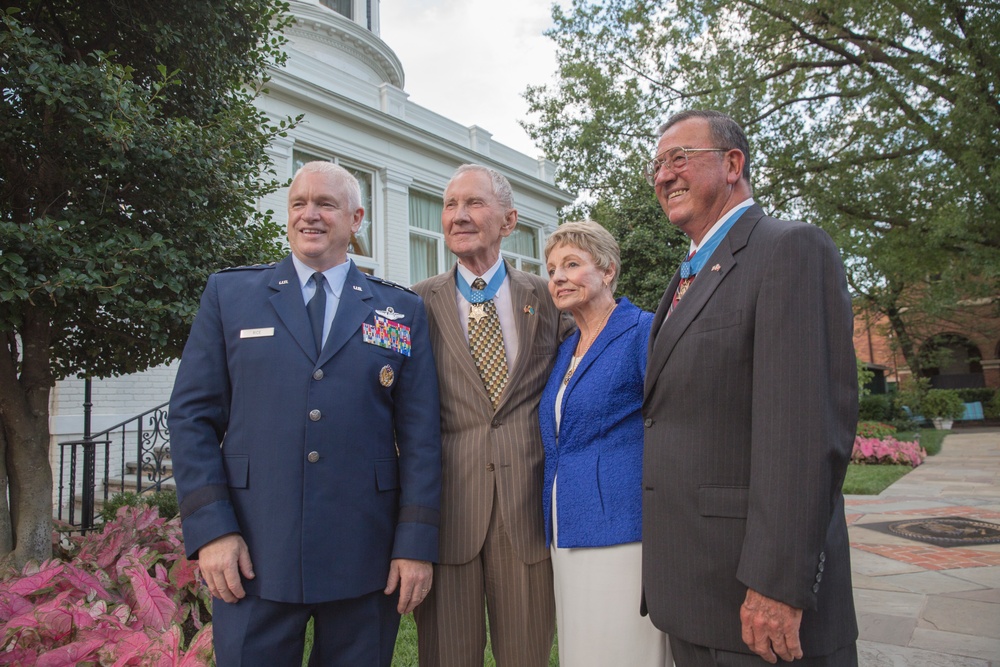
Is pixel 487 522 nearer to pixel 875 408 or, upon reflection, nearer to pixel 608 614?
pixel 608 614

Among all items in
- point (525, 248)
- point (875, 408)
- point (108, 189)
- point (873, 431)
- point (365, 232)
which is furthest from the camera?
point (875, 408)

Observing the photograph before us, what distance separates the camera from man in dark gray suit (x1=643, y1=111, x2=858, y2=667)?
4.86 feet

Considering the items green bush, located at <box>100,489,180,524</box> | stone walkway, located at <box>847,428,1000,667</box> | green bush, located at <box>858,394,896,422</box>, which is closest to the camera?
stone walkway, located at <box>847,428,1000,667</box>

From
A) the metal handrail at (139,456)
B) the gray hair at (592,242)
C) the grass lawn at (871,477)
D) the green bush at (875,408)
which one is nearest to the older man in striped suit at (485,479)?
the gray hair at (592,242)

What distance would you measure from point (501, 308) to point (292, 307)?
84 centimetres

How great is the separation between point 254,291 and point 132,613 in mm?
1911

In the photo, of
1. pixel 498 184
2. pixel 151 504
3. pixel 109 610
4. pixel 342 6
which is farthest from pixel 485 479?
pixel 342 6

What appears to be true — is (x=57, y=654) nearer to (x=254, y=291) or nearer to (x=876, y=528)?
(x=254, y=291)

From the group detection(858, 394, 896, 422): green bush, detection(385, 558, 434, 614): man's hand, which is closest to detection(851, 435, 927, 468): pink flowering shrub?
detection(858, 394, 896, 422): green bush

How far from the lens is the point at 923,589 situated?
458 centimetres

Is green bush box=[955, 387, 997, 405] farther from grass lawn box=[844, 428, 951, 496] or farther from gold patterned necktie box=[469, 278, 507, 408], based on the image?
gold patterned necktie box=[469, 278, 507, 408]

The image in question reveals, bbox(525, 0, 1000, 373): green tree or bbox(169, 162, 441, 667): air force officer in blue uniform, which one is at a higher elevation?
bbox(525, 0, 1000, 373): green tree

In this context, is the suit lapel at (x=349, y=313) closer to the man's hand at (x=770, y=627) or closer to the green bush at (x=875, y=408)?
the man's hand at (x=770, y=627)

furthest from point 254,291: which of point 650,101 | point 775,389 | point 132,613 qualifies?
point 650,101
